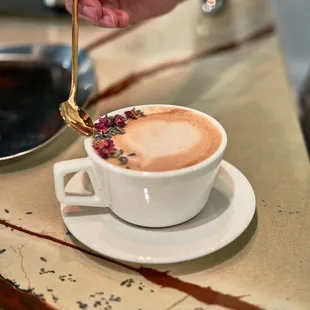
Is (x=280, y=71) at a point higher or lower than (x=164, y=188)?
lower

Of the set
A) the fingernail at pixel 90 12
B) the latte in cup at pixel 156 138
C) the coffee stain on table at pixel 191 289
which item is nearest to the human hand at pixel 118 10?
the fingernail at pixel 90 12

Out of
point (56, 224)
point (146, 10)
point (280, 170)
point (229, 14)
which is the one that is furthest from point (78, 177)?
point (229, 14)

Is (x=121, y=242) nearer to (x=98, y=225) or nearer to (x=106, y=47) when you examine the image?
(x=98, y=225)

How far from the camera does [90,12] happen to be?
68 cm

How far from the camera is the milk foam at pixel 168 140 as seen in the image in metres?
0.47

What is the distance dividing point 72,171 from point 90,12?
0.28 metres

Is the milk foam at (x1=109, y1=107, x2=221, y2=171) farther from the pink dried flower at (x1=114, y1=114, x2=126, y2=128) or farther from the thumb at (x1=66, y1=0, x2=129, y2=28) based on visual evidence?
the thumb at (x1=66, y1=0, x2=129, y2=28)

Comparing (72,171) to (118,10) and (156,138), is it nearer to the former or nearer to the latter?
(156,138)

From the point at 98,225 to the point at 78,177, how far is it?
8cm

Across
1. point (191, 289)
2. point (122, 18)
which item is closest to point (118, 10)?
point (122, 18)

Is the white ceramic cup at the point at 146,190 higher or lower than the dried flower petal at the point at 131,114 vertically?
lower

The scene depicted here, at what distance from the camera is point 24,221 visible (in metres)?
0.54

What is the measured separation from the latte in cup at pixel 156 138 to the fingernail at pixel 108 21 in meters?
0.20

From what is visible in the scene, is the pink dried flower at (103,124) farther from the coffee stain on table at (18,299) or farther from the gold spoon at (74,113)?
the coffee stain on table at (18,299)
